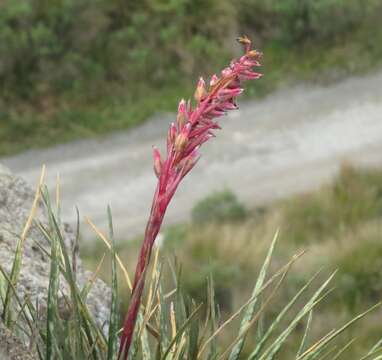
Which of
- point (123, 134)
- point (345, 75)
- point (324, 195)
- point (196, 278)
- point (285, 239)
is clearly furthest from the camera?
point (345, 75)

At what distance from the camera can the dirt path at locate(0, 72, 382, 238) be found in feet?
47.9

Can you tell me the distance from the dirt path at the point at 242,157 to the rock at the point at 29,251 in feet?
31.7

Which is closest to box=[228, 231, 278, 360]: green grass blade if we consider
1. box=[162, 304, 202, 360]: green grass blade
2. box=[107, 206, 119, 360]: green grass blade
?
box=[162, 304, 202, 360]: green grass blade

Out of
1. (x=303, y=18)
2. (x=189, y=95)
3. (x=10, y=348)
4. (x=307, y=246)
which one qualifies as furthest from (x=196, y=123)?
(x=303, y=18)

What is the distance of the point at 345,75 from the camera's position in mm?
16938

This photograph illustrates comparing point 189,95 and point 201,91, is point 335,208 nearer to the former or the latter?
point 189,95

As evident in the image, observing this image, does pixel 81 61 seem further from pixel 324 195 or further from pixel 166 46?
pixel 324 195

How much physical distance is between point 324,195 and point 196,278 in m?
3.90

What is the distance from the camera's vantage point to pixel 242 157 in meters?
15.3

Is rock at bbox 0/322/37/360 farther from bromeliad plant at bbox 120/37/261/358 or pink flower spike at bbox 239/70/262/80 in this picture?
pink flower spike at bbox 239/70/262/80

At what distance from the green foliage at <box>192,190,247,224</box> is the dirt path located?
1.47 ft

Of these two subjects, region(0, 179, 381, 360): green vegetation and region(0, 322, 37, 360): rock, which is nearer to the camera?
region(0, 322, 37, 360): rock

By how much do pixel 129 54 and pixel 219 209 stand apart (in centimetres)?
353

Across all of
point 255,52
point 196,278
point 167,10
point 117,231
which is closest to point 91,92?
point 167,10
